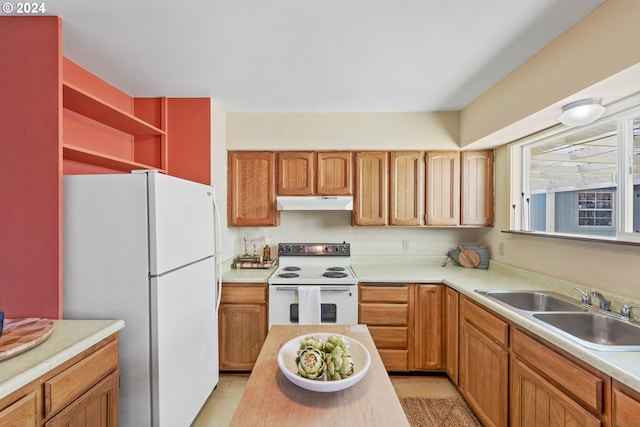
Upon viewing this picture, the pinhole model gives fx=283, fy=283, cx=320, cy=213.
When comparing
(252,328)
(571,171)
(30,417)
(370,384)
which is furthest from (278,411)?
(571,171)

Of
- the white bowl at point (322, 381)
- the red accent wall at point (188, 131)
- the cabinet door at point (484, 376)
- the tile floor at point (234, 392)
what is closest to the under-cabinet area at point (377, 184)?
the red accent wall at point (188, 131)

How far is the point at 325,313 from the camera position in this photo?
2541 millimetres

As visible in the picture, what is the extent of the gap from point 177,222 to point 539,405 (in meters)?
2.22

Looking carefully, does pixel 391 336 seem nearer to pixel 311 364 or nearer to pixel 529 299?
pixel 529 299

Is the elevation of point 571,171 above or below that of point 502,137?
below

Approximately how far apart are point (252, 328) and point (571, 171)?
9.41ft

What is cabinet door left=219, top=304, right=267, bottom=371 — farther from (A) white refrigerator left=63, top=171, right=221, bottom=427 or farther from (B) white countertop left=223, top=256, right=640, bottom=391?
(A) white refrigerator left=63, top=171, right=221, bottom=427

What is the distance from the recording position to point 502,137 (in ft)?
8.02

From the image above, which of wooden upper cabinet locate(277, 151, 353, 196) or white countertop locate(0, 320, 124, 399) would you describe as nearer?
white countertop locate(0, 320, 124, 399)

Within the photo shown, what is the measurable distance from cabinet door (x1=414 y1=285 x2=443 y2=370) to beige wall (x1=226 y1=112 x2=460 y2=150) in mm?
1429

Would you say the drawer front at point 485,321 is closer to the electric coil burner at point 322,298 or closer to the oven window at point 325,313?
the electric coil burner at point 322,298

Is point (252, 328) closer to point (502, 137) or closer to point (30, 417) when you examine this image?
point (30, 417)

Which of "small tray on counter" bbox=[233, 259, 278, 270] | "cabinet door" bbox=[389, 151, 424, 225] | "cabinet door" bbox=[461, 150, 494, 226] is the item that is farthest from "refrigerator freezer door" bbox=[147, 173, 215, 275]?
"cabinet door" bbox=[461, 150, 494, 226]

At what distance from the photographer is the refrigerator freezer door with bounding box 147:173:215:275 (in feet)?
5.24
